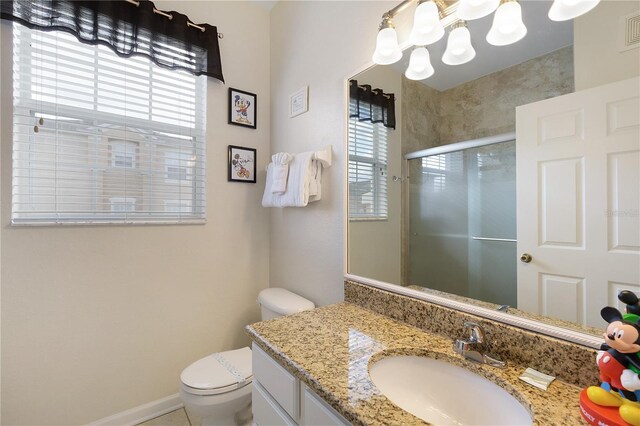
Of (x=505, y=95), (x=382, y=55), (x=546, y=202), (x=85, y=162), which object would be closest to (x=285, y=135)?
(x=382, y=55)

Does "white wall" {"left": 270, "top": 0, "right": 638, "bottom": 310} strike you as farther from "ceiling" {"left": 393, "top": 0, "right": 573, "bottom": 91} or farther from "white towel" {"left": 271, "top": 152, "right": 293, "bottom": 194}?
"ceiling" {"left": 393, "top": 0, "right": 573, "bottom": 91}

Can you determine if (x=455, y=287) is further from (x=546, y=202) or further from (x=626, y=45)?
(x=626, y=45)

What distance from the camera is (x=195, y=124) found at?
5.80 feet

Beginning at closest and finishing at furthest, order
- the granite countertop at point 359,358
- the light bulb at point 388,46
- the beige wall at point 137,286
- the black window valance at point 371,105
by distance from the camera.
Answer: the granite countertop at point 359,358
the light bulb at point 388,46
the black window valance at point 371,105
the beige wall at point 137,286

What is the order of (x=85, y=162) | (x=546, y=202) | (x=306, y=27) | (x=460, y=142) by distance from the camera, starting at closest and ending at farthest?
(x=546, y=202) → (x=460, y=142) → (x=85, y=162) → (x=306, y=27)

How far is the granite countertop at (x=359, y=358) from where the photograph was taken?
60cm

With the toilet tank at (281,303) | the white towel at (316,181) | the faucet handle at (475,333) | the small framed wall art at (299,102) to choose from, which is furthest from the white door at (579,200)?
the small framed wall art at (299,102)

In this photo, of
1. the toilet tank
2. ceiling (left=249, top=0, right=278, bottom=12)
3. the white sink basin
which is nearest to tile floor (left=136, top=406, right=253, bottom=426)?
the toilet tank

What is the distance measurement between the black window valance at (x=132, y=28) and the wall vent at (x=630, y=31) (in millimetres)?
1788

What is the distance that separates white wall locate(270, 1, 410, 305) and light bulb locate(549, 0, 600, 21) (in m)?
0.64

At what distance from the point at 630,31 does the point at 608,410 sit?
81 cm

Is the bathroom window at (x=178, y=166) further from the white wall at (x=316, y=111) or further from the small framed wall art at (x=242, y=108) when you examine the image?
the white wall at (x=316, y=111)

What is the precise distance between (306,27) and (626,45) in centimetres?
149

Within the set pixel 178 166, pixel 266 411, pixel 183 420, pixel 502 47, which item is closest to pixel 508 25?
pixel 502 47
